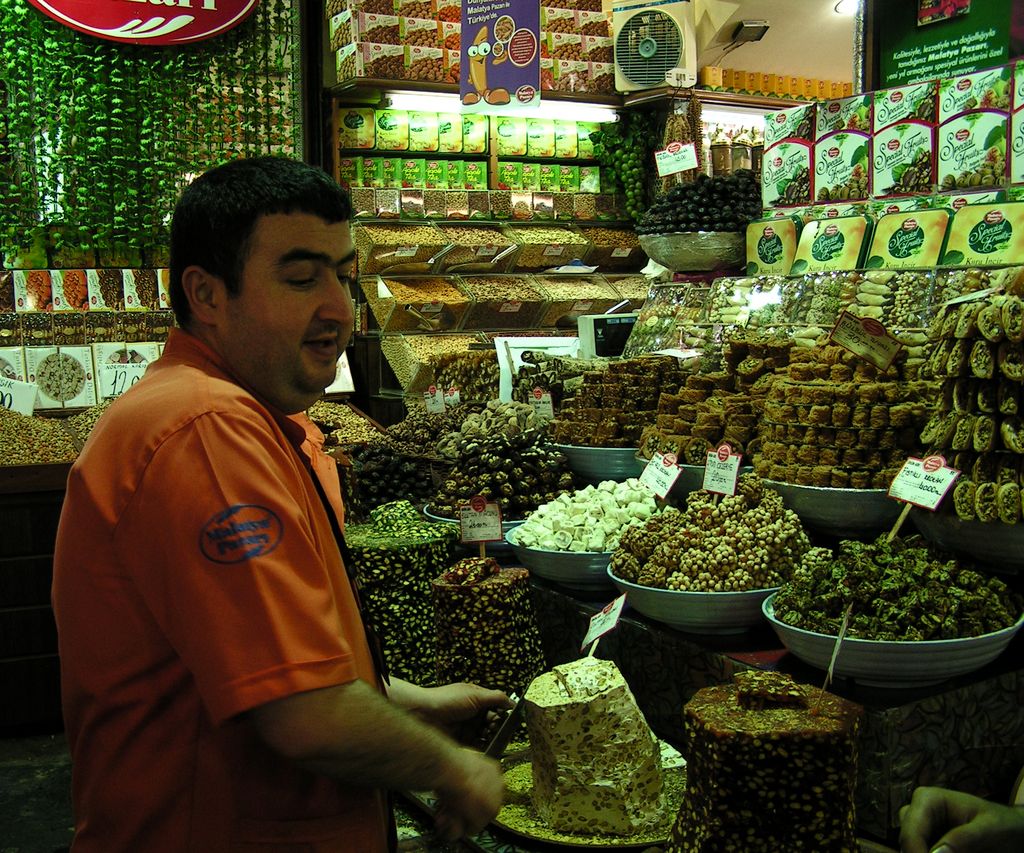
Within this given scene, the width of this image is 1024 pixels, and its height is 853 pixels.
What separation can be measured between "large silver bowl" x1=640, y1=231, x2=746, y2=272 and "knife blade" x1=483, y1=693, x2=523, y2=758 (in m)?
2.48

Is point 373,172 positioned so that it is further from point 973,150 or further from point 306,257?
point 306,257

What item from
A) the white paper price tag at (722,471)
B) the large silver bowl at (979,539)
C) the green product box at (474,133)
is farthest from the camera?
the green product box at (474,133)

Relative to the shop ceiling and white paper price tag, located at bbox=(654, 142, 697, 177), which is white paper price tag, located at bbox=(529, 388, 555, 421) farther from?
the shop ceiling

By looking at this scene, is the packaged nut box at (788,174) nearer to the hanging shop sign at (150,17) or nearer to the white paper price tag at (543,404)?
the white paper price tag at (543,404)

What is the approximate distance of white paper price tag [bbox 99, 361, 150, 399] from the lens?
5.41 meters

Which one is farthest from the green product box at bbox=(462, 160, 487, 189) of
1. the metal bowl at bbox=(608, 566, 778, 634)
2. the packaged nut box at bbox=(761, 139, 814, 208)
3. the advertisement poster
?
the metal bowl at bbox=(608, 566, 778, 634)

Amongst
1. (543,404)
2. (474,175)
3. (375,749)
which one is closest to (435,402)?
(543,404)

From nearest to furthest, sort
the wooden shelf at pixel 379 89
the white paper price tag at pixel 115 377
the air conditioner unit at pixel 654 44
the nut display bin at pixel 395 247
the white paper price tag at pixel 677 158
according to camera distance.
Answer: the white paper price tag at pixel 677 158
the white paper price tag at pixel 115 377
the nut display bin at pixel 395 247
the wooden shelf at pixel 379 89
the air conditioner unit at pixel 654 44

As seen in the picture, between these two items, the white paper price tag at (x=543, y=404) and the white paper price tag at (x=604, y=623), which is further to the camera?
the white paper price tag at (x=543, y=404)

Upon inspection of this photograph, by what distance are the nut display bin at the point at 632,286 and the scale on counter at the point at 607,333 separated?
2241 millimetres

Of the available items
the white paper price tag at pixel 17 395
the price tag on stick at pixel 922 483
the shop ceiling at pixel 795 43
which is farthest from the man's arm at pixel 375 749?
the shop ceiling at pixel 795 43

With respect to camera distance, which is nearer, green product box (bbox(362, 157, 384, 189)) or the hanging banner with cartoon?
the hanging banner with cartoon

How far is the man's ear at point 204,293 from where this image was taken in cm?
122

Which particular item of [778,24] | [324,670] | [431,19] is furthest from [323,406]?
[778,24]
